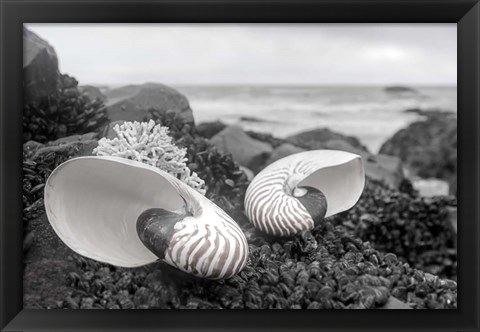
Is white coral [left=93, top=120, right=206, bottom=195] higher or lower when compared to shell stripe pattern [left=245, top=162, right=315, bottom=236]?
higher

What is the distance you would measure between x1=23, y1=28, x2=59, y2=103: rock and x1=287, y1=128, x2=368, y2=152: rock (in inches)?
42.5

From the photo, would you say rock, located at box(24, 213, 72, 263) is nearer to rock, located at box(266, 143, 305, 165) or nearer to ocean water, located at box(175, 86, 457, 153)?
ocean water, located at box(175, 86, 457, 153)

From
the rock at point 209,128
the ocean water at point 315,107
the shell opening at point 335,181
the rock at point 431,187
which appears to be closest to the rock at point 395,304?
the shell opening at point 335,181

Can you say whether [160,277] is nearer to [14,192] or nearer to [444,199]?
[14,192]

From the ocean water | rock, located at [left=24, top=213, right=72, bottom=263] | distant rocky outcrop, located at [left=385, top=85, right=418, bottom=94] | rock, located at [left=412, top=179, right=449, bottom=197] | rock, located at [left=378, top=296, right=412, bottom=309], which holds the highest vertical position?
distant rocky outcrop, located at [left=385, top=85, right=418, bottom=94]

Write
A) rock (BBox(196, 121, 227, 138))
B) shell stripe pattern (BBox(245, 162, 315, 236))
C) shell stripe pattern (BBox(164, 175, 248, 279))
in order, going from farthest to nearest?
rock (BBox(196, 121, 227, 138)) → shell stripe pattern (BBox(245, 162, 315, 236)) → shell stripe pattern (BBox(164, 175, 248, 279))

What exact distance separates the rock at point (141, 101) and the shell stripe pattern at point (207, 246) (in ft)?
1.82

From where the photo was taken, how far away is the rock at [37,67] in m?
1.91

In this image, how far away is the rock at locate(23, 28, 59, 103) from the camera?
1.91 m

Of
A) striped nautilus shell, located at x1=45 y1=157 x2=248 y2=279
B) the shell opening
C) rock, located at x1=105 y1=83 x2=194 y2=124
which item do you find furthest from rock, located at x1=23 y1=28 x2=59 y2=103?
the shell opening

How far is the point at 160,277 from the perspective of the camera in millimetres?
1802

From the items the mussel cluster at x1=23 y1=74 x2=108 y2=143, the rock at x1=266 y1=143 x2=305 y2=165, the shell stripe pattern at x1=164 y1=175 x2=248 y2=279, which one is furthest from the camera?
the rock at x1=266 y1=143 x2=305 y2=165

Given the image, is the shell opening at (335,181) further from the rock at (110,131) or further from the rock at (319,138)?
the rock at (110,131)

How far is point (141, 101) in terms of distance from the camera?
2.05 meters
